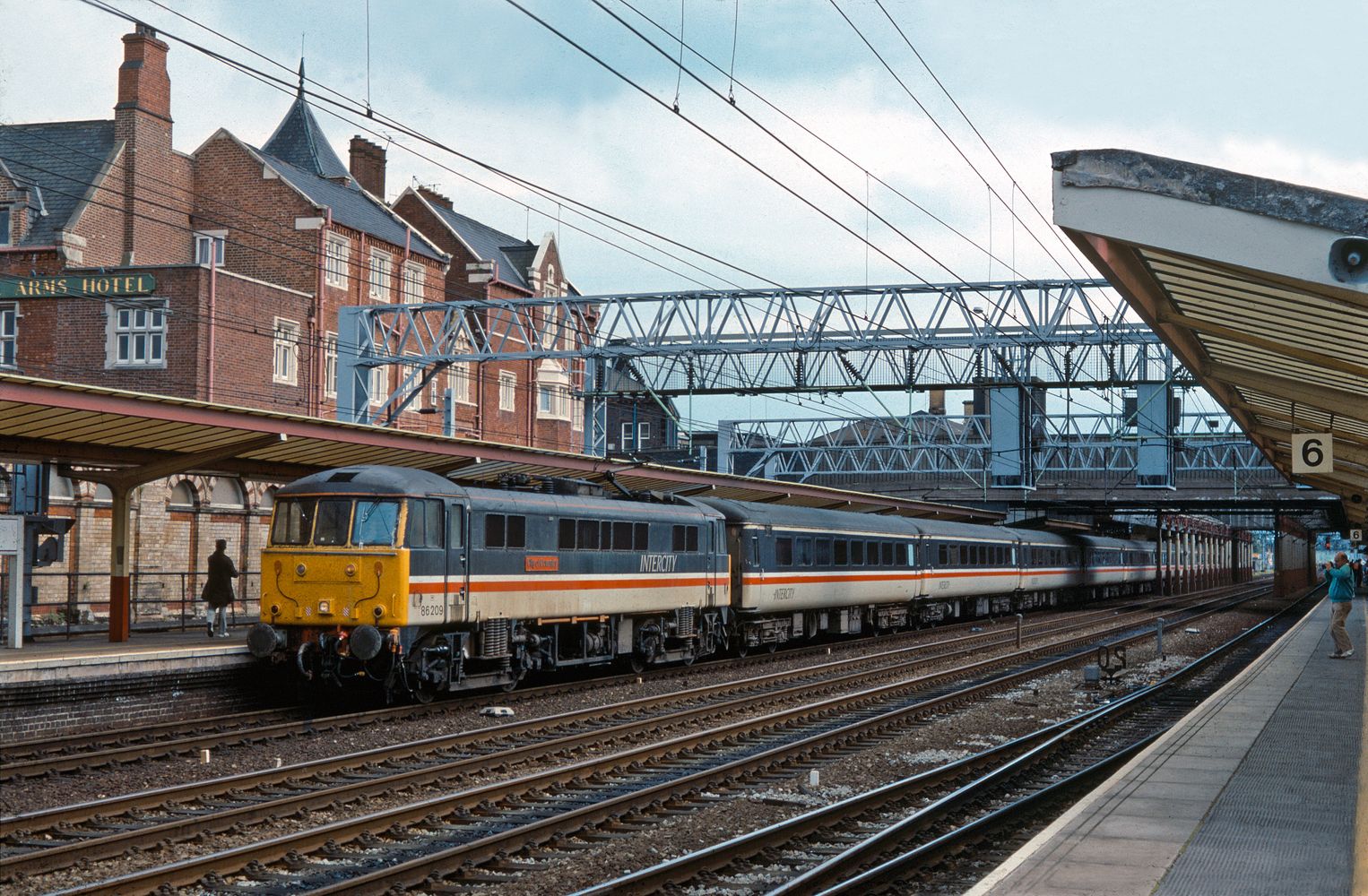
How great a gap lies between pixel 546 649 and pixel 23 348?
23738mm

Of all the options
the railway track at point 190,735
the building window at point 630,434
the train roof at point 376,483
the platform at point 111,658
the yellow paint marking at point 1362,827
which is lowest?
the railway track at point 190,735

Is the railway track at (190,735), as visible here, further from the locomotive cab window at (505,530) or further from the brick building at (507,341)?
the brick building at (507,341)

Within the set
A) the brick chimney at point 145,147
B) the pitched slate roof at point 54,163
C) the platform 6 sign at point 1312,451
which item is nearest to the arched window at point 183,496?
the pitched slate roof at point 54,163

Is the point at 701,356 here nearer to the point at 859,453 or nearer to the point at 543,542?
the point at 543,542

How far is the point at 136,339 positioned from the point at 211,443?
2044cm

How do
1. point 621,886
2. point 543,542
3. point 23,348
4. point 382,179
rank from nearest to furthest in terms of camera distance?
point 621,886 → point 543,542 → point 23,348 → point 382,179

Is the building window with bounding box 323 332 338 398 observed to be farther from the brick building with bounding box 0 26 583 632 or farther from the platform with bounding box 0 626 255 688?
the platform with bounding box 0 626 255 688

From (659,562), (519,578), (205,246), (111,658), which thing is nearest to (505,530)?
(519,578)

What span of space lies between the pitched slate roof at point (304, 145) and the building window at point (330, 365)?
10651 mm

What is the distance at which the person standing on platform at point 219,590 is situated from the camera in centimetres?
2155

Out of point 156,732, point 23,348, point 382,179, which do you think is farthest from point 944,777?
point 382,179

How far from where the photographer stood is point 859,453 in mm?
97438

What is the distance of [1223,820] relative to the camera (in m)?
10.1

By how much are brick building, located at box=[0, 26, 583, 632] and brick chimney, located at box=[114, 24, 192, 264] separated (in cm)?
5
